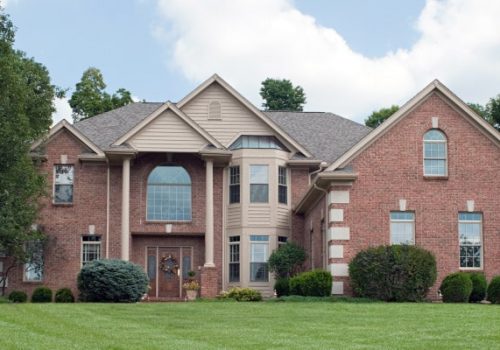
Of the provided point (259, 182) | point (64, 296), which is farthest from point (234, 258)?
point (64, 296)

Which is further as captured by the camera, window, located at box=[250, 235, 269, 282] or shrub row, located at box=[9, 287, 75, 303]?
window, located at box=[250, 235, 269, 282]

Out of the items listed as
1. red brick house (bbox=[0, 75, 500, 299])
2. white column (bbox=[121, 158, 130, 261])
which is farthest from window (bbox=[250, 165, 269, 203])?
white column (bbox=[121, 158, 130, 261])

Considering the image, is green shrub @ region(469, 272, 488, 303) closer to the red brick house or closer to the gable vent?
the red brick house

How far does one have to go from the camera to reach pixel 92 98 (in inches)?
2275

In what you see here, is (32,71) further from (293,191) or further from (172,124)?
(293,191)

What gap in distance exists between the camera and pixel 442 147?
32.1 m

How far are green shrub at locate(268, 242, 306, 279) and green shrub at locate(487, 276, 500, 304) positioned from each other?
8.82 meters

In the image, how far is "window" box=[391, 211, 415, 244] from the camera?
31.5 metres

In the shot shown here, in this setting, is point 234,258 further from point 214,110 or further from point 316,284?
point 316,284

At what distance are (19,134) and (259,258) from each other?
438 inches

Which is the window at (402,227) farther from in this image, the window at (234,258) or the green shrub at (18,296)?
the green shrub at (18,296)

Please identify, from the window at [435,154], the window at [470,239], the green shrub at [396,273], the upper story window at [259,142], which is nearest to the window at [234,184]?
the upper story window at [259,142]

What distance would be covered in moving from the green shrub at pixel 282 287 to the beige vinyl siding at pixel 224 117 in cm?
609

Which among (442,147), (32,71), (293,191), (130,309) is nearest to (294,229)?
(293,191)
